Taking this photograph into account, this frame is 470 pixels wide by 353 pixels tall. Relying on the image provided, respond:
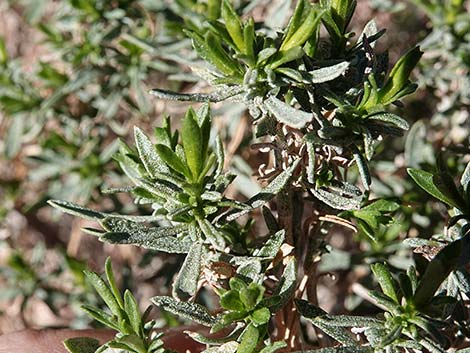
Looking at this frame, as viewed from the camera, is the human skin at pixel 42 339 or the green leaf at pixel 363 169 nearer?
the green leaf at pixel 363 169

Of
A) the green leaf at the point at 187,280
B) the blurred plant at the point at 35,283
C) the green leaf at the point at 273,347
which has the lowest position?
the blurred plant at the point at 35,283

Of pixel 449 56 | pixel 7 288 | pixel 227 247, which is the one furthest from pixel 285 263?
pixel 7 288

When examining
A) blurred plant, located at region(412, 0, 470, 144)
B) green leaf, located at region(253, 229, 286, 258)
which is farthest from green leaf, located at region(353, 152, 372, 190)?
blurred plant, located at region(412, 0, 470, 144)

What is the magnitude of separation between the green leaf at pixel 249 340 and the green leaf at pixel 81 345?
39 centimetres

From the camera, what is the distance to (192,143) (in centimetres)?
143

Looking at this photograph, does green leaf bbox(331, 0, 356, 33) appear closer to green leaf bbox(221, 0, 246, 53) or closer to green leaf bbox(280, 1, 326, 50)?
green leaf bbox(280, 1, 326, 50)

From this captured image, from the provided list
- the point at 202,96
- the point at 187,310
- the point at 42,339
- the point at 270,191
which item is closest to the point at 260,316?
the point at 187,310

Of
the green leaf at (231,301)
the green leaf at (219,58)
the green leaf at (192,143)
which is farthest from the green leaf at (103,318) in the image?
the green leaf at (219,58)

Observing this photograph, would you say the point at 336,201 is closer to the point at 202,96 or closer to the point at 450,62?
the point at 202,96

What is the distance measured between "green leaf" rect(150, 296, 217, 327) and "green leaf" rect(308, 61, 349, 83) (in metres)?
0.55

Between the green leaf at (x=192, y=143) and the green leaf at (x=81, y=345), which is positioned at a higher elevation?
the green leaf at (x=192, y=143)

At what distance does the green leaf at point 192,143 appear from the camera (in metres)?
1.39

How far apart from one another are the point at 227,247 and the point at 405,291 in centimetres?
43

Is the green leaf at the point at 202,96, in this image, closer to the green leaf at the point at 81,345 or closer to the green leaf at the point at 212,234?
the green leaf at the point at 212,234
